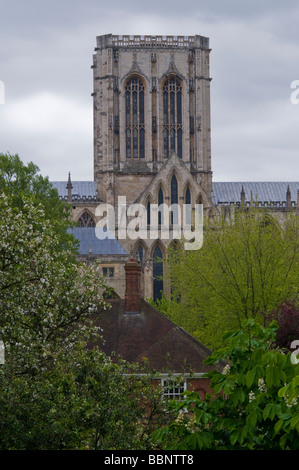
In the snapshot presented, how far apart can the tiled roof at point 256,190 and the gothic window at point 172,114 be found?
794cm

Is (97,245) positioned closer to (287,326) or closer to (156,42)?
(156,42)

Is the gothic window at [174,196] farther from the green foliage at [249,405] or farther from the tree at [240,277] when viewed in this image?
the green foliage at [249,405]

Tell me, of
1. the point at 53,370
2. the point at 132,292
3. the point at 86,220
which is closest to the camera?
the point at 53,370

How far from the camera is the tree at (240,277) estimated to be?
124ft

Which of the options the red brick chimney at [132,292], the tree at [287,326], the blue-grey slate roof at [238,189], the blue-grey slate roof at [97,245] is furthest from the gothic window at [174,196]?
the red brick chimney at [132,292]

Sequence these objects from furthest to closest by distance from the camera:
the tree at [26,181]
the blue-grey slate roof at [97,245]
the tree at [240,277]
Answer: the blue-grey slate roof at [97,245], the tree at [26,181], the tree at [240,277]

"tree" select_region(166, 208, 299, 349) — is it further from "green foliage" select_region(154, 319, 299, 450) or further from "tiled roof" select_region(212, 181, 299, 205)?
"tiled roof" select_region(212, 181, 299, 205)

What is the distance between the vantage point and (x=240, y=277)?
38.3m

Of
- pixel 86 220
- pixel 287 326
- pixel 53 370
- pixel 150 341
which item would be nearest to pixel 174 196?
pixel 86 220

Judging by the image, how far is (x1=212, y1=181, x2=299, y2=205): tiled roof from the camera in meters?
83.6

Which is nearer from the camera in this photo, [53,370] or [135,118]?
[53,370]

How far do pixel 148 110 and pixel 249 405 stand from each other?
6572cm
